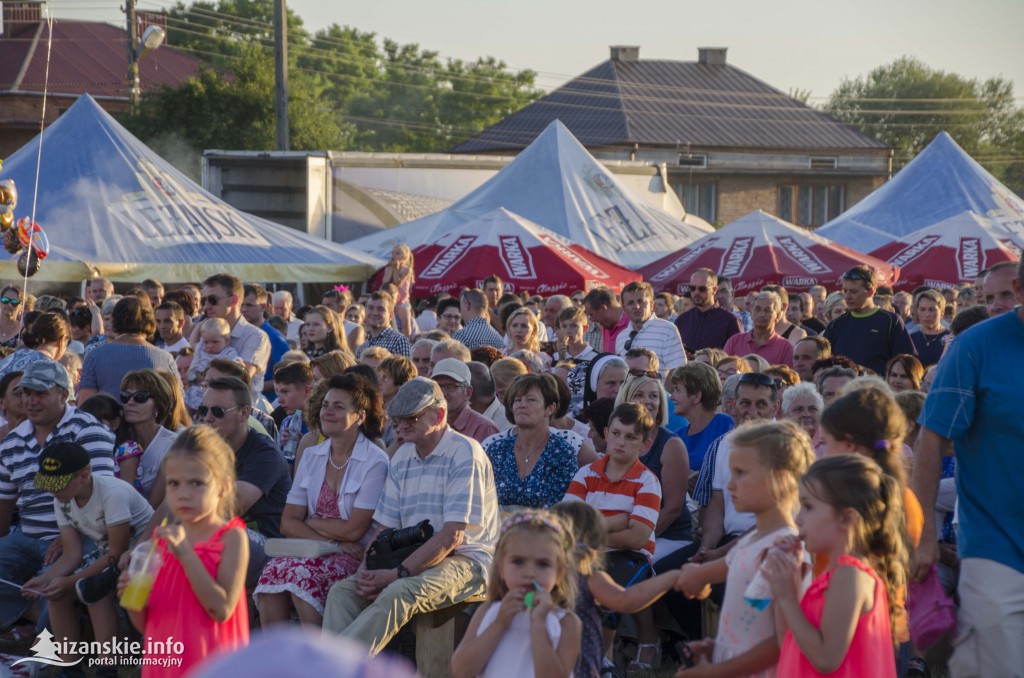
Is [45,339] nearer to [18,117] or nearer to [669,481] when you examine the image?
[669,481]

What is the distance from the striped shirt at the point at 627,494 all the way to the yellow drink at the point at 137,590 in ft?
8.10

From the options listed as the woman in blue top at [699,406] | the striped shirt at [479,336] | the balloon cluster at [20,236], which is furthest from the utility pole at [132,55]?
the woman in blue top at [699,406]

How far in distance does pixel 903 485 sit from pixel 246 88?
32092 millimetres

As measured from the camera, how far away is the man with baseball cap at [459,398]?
294 inches

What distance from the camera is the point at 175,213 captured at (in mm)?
19828

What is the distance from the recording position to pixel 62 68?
5169cm

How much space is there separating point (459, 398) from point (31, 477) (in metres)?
2.47

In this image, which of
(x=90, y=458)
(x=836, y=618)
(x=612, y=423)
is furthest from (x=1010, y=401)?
(x=90, y=458)

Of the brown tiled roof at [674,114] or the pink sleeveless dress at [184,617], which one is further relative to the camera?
the brown tiled roof at [674,114]

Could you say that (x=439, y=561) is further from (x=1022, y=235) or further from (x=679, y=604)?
(x=1022, y=235)

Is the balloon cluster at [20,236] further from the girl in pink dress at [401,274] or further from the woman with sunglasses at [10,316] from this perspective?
the girl in pink dress at [401,274]

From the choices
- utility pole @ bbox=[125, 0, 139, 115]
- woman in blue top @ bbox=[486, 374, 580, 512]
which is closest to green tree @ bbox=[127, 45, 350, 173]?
utility pole @ bbox=[125, 0, 139, 115]

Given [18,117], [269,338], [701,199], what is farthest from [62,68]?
[269,338]

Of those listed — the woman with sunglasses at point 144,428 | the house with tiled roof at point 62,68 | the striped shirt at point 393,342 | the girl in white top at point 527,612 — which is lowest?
the girl in white top at point 527,612
